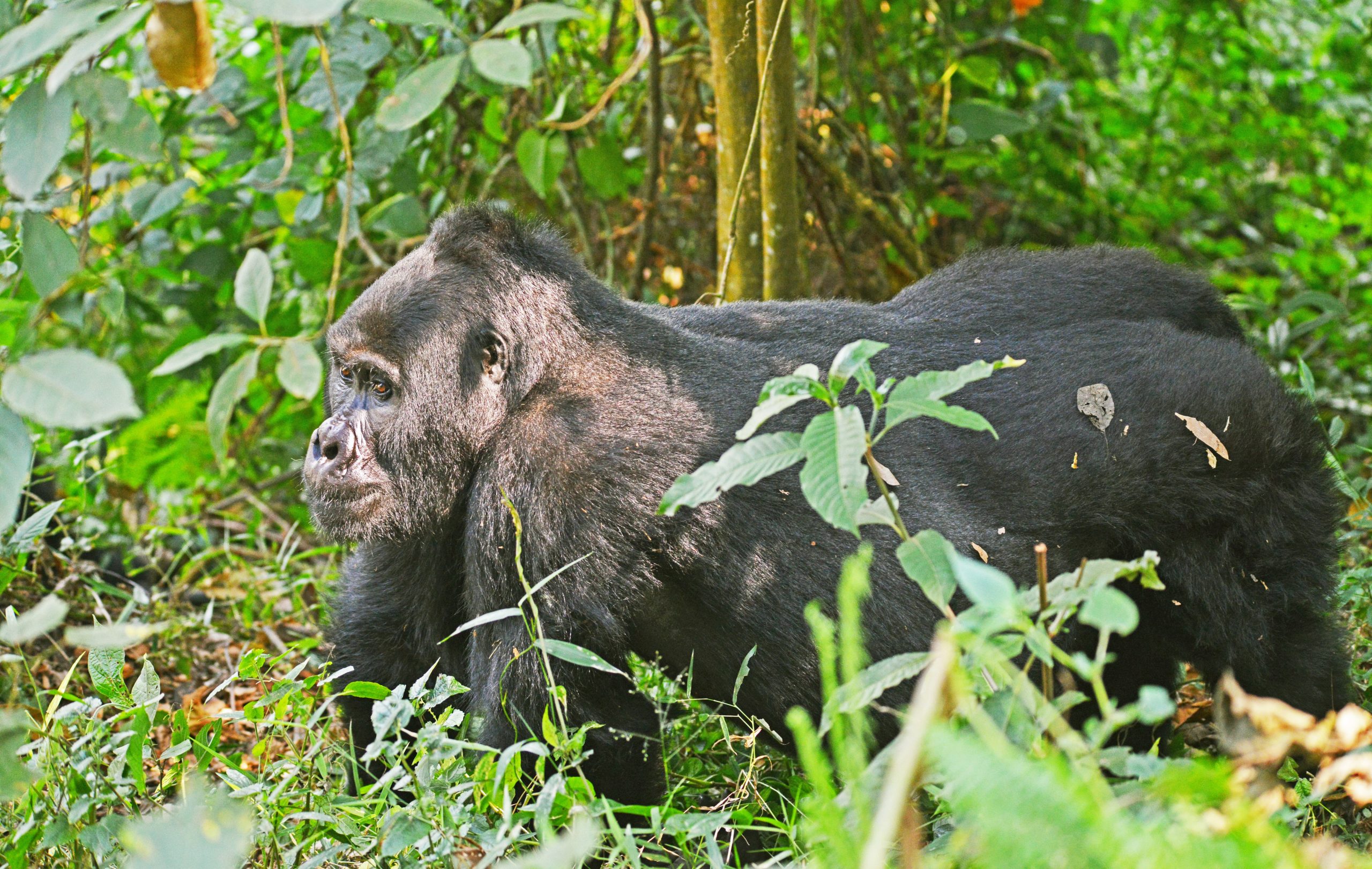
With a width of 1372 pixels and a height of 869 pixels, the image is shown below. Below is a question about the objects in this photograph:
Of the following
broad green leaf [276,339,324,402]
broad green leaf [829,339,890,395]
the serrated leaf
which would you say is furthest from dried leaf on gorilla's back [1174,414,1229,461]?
the serrated leaf

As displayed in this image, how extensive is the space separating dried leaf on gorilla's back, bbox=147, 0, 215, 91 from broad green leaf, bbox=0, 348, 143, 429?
2.39 ft

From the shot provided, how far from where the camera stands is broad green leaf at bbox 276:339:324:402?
85.3 inches

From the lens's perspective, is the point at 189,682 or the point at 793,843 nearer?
the point at 793,843

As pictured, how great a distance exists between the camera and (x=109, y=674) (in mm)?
2740

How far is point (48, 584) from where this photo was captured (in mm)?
4141

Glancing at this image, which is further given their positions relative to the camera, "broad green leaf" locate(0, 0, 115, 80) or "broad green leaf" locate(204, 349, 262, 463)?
"broad green leaf" locate(204, 349, 262, 463)

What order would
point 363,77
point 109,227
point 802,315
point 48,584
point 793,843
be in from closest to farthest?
point 793,843
point 802,315
point 48,584
point 363,77
point 109,227

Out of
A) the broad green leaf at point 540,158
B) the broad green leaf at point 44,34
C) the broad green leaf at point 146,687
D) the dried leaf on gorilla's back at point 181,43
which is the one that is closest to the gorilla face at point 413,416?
the broad green leaf at point 146,687

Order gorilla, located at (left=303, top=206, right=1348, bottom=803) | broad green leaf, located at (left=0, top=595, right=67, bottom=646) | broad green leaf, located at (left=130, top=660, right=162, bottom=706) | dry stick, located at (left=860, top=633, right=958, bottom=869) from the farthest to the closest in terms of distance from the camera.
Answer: gorilla, located at (left=303, top=206, right=1348, bottom=803) < broad green leaf, located at (left=130, top=660, right=162, bottom=706) < broad green leaf, located at (left=0, top=595, right=67, bottom=646) < dry stick, located at (left=860, top=633, right=958, bottom=869)

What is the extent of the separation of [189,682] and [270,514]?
136 centimetres

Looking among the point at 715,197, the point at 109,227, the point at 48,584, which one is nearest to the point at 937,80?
the point at 715,197

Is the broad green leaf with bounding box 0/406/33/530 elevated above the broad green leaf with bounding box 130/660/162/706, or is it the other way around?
the broad green leaf with bounding box 0/406/33/530

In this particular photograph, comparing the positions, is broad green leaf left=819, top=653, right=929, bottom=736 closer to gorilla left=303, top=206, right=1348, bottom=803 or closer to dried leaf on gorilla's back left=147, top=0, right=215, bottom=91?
gorilla left=303, top=206, right=1348, bottom=803

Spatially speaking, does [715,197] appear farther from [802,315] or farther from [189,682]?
[189,682]
